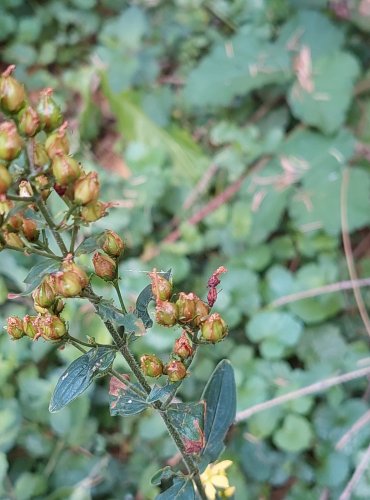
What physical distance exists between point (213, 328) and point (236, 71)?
135 centimetres

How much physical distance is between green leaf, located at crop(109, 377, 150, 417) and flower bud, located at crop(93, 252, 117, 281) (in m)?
0.19

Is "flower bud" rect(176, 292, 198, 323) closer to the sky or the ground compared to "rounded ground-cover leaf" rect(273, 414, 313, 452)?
closer to the sky

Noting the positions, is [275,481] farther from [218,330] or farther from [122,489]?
[218,330]

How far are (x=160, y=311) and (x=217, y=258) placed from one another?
105 centimetres

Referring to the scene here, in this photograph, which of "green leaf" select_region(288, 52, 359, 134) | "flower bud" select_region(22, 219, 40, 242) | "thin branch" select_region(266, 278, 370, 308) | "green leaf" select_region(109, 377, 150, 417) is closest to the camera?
"flower bud" select_region(22, 219, 40, 242)

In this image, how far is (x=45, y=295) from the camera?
797 millimetres

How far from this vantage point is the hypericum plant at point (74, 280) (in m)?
0.72

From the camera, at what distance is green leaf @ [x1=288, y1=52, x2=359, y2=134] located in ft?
A: 6.27

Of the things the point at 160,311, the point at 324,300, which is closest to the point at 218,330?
the point at 160,311

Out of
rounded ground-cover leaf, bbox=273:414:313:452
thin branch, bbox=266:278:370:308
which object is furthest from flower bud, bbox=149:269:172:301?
thin branch, bbox=266:278:370:308

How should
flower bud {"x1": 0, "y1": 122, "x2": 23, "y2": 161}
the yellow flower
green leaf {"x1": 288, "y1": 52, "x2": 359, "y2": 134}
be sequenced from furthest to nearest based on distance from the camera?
green leaf {"x1": 288, "y1": 52, "x2": 359, "y2": 134} → the yellow flower → flower bud {"x1": 0, "y1": 122, "x2": 23, "y2": 161}

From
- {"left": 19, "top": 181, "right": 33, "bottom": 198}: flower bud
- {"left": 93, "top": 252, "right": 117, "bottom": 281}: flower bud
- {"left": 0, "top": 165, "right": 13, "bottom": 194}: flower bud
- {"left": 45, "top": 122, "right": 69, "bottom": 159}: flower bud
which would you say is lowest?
{"left": 93, "top": 252, "right": 117, "bottom": 281}: flower bud

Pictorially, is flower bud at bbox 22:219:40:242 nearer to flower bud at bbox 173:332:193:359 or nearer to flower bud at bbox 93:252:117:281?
flower bud at bbox 93:252:117:281

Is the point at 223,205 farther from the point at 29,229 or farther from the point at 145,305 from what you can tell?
the point at 29,229
